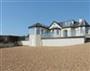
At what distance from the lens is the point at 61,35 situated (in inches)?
1093

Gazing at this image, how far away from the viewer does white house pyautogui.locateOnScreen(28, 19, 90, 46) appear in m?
24.3

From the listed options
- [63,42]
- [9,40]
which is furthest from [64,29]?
[9,40]

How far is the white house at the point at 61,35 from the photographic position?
24.3m

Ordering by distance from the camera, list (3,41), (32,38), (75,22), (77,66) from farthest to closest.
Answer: (75,22) → (3,41) → (32,38) → (77,66)

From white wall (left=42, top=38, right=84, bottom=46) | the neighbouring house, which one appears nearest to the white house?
white wall (left=42, top=38, right=84, bottom=46)

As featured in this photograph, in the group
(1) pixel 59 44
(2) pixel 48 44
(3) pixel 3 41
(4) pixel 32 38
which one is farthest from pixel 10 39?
(1) pixel 59 44

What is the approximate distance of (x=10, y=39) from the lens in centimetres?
3145

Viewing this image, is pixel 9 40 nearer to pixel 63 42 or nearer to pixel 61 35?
pixel 61 35

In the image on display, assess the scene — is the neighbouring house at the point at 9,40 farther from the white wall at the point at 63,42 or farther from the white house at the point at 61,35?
the white wall at the point at 63,42

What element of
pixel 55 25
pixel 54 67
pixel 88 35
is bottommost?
pixel 54 67

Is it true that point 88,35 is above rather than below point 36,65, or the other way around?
above

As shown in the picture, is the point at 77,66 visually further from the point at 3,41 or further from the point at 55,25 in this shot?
the point at 55,25

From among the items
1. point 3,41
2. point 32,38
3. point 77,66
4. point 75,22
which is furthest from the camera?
point 75,22

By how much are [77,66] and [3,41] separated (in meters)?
22.5
